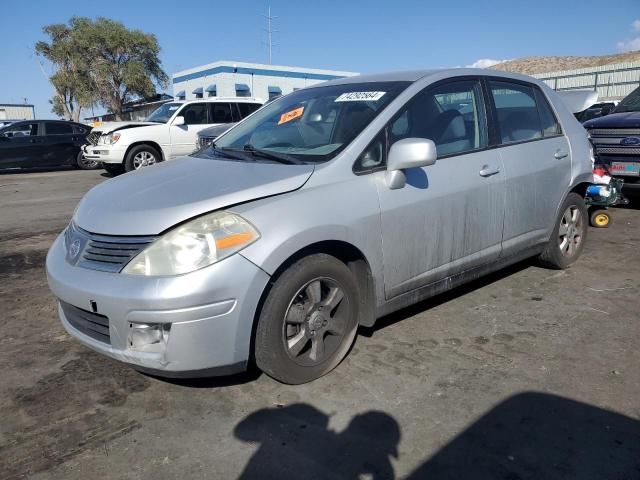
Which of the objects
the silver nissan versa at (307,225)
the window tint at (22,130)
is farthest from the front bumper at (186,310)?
the window tint at (22,130)

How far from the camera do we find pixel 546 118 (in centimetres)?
452

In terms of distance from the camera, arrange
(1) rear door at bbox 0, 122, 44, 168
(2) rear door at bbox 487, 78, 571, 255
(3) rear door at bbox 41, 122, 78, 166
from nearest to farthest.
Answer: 1. (2) rear door at bbox 487, 78, 571, 255
2. (1) rear door at bbox 0, 122, 44, 168
3. (3) rear door at bbox 41, 122, 78, 166

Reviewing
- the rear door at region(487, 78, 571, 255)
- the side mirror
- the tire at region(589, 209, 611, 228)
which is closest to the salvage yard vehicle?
the tire at region(589, 209, 611, 228)

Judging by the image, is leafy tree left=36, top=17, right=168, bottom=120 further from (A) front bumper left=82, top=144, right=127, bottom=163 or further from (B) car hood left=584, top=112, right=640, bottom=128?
(B) car hood left=584, top=112, right=640, bottom=128

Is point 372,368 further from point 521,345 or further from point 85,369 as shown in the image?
point 85,369

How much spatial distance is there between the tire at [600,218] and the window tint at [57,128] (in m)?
14.8

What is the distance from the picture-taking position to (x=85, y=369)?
3.18 metres

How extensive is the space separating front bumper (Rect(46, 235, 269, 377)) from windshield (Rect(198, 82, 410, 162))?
994 millimetres

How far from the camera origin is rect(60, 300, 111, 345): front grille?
263 cm

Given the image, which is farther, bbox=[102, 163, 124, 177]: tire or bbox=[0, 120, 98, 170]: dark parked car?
bbox=[0, 120, 98, 170]: dark parked car

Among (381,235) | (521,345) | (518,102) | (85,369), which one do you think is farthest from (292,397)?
(518,102)

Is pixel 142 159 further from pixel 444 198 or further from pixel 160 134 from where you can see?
pixel 444 198

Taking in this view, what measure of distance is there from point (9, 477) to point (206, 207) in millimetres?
1476

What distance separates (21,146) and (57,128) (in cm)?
115
